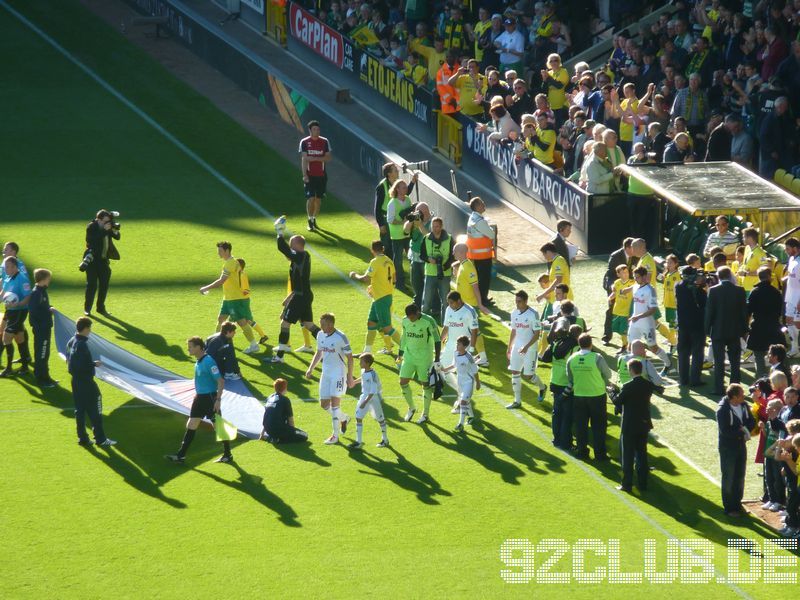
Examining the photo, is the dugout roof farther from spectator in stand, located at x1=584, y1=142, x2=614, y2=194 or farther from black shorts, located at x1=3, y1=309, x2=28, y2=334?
black shorts, located at x1=3, y1=309, x2=28, y2=334

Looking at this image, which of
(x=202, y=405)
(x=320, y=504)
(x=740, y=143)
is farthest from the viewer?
(x=740, y=143)

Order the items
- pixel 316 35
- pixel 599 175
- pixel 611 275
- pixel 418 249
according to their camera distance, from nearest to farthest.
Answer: pixel 611 275 < pixel 418 249 < pixel 599 175 < pixel 316 35

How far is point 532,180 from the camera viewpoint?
26016mm

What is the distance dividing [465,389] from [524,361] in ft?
4.19

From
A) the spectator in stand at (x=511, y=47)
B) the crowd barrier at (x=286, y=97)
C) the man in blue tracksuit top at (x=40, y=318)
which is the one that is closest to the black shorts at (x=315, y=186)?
the crowd barrier at (x=286, y=97)

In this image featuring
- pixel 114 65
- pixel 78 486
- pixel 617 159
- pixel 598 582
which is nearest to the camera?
pixel 598 582

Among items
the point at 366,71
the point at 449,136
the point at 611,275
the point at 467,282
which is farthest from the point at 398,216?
the point at 366,71

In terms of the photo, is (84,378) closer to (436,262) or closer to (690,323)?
(436,262)

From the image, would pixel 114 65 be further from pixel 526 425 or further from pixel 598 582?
pixel 598 582

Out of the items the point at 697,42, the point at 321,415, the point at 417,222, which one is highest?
the point at 697,42

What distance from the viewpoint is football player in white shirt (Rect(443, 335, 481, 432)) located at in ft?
56.3

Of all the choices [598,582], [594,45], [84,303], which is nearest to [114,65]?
[594,45]

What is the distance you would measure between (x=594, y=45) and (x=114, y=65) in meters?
12.6

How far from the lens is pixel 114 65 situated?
119 ft
